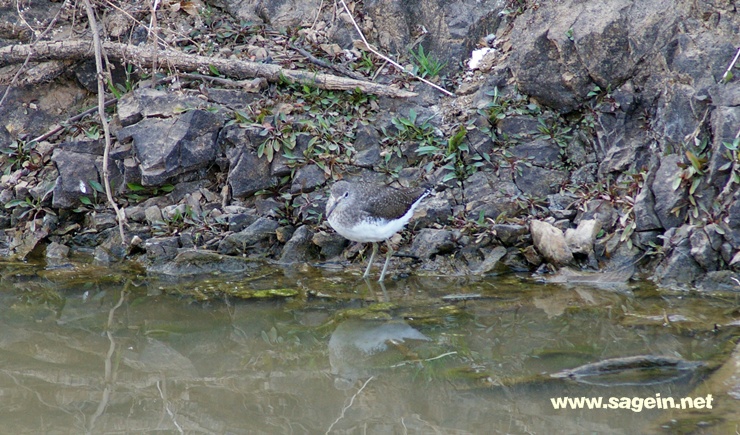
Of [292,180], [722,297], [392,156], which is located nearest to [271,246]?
[292,180]

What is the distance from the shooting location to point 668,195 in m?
8.86

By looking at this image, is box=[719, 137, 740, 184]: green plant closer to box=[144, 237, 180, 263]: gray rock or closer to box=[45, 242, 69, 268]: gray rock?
box=[144, 237, 180, 263]: gray rock

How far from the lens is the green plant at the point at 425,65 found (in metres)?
11.3

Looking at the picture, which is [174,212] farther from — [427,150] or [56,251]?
[427,150]

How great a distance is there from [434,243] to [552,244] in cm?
144

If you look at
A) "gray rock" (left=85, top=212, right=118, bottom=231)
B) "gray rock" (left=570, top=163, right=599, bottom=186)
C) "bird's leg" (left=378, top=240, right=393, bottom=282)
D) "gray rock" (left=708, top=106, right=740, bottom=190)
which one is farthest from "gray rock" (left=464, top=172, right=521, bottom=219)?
"gray rock" (left=85, top=212, right=118, bottom=231)

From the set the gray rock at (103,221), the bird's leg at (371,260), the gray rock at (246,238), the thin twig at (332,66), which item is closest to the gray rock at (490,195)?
the bird's leg at (371,260)

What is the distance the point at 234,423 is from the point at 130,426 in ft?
2.63

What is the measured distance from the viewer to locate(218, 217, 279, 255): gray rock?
9.84 metres

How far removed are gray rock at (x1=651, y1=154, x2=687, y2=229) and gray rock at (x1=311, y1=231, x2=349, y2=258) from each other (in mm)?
3914

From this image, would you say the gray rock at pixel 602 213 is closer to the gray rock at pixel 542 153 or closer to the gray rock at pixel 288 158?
the gray rock at pixel 542 153

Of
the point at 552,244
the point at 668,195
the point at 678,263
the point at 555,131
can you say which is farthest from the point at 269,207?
the point at 678,263

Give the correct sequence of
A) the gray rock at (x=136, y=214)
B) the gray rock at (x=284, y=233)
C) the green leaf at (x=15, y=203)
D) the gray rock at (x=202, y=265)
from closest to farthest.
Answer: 1. the gray rock at (x=202, y=265)
2. the gray rock at (x=284, y=233)
3. the gray rock at (x=136, y=214)
4. the green leaf at (x=15, y=203)

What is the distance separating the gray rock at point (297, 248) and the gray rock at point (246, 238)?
1.12ft
